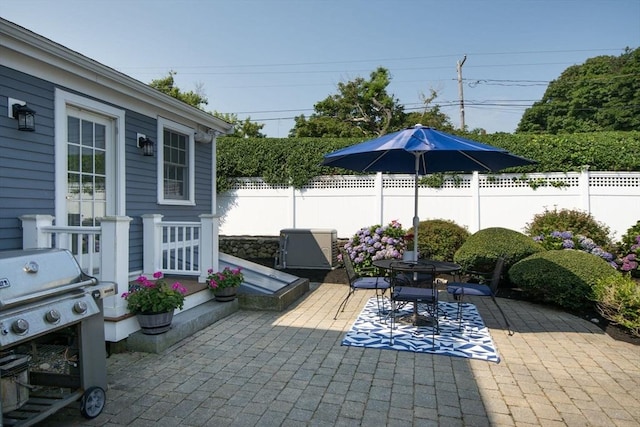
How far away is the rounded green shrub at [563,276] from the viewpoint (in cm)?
515

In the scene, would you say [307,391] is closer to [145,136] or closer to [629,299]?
[629,299]

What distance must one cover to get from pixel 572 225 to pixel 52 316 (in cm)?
815

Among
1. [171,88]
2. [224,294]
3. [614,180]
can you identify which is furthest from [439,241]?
[171,88]

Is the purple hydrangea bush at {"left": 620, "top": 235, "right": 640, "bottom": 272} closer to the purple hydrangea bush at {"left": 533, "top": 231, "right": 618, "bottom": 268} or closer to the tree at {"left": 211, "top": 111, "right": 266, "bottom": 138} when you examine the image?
the purple hydrangea bush at {"left": 533, "top": 231, "right": 618, "bottom": 268}

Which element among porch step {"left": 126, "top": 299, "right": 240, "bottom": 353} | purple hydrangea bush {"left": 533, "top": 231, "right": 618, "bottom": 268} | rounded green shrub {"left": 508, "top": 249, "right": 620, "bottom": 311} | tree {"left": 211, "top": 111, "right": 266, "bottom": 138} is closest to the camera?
porch step {"left": 126, "top": 299, "right": 240, "bottom": 353}

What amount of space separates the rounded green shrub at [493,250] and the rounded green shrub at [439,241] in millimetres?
692

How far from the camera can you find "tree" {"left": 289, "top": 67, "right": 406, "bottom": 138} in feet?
60.9

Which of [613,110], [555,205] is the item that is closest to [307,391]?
[555,205]

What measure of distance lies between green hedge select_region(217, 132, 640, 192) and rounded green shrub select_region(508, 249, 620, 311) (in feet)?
10.7

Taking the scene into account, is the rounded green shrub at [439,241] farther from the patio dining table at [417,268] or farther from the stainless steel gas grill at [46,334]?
the stainless steel gas grill at [46,334]

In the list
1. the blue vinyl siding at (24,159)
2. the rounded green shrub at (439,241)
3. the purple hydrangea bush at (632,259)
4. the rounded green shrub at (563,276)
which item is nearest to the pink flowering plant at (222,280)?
the blue vinyl siding at (24,159)

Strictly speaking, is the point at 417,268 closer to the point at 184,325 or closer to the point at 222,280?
the point at 222,280

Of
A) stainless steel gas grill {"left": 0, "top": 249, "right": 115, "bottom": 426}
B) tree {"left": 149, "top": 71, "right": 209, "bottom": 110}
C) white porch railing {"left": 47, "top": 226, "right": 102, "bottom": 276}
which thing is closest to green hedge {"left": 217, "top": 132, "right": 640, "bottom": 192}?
white porch railing {"left": 47, "top": 226, "right": 102, "bottom": 276}

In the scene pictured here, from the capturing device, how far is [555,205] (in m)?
8.14
